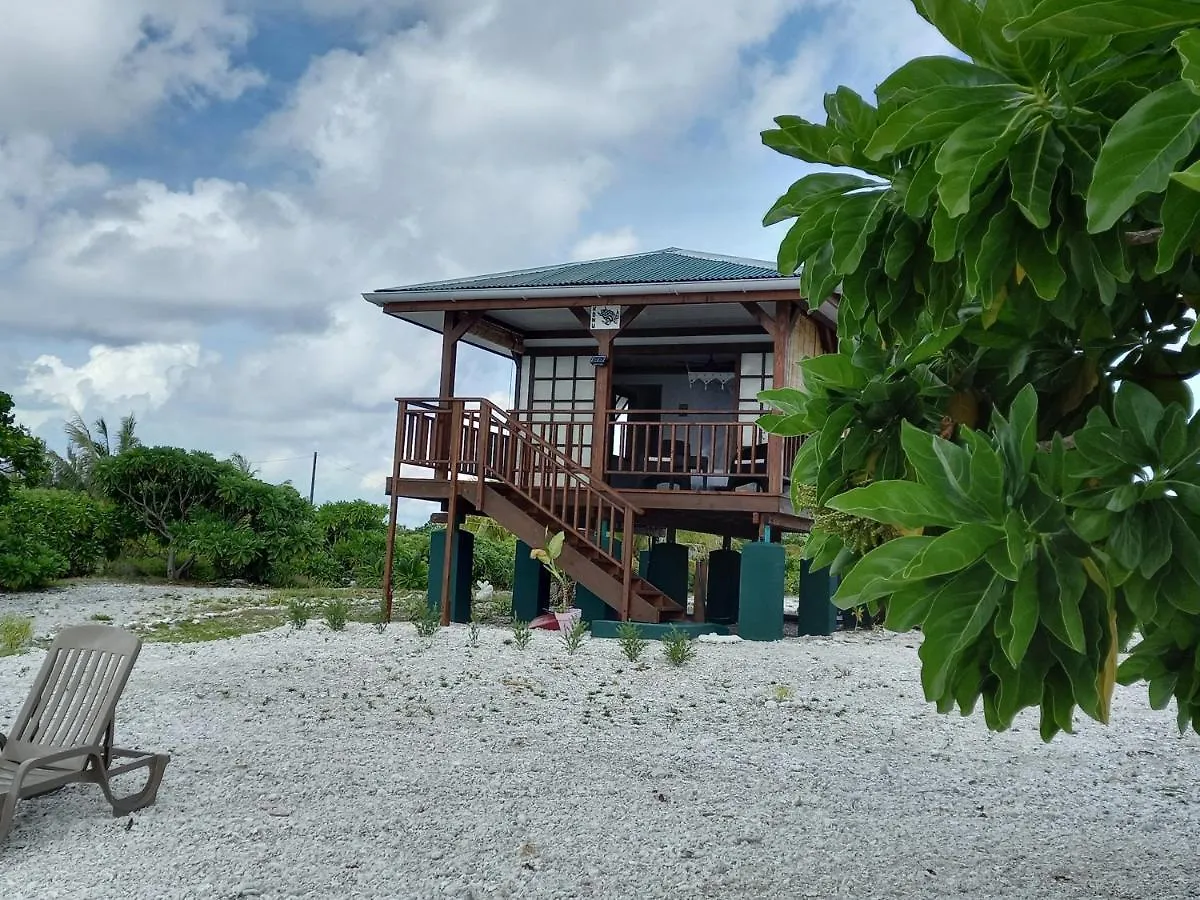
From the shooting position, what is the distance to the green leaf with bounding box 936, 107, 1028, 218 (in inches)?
61.2

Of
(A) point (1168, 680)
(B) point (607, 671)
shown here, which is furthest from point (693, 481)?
(A) point (1168, 680)

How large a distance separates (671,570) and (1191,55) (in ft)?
45.5

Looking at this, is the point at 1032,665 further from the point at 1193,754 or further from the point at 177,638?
the point at 177,638

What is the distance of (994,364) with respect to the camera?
241cm

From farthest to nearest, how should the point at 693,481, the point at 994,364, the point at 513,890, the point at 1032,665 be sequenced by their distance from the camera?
the point at 693,481 < the point at 513,890 < the point at 994,364 < the point at 1032,665

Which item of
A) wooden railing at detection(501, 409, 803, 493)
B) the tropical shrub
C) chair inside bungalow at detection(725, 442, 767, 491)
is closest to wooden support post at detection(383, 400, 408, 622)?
wooden railing at detection(501, 409, 803, 493)

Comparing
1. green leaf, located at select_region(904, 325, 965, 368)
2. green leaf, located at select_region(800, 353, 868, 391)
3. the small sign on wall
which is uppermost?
the small sign on wall

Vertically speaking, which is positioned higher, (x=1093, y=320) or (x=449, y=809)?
(x=1093, y=320)

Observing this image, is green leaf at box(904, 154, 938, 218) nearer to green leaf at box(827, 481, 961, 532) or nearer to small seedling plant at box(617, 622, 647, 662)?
green leaf at box(827, 481, 961, 532)

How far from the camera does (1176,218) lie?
4.67ft

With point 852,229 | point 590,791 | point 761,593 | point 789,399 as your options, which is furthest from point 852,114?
point 761,593

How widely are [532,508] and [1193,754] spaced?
6.58m

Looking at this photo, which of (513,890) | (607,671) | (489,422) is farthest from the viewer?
(489,422)

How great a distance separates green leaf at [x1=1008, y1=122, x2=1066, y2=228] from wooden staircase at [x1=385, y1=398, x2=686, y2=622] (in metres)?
9.02
